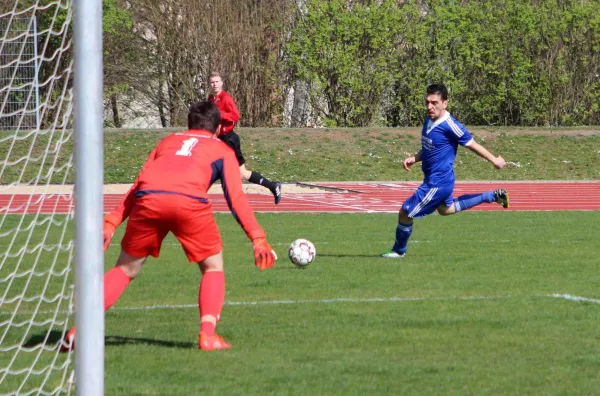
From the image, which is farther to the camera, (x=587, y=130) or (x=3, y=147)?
(x=587, y=130)

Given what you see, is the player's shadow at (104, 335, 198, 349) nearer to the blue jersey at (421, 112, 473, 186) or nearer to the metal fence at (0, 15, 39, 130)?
A: the metal fence at (0, 15, 39, 130)

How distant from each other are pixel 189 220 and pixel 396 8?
27.6 metres

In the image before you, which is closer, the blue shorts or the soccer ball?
the soccer ball

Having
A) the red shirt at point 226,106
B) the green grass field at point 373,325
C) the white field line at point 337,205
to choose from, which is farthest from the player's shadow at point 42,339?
the white field line at point 337,205

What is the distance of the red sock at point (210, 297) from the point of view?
266 inches

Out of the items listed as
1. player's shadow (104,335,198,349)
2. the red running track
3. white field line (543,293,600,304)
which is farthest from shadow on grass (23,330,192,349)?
the red running track

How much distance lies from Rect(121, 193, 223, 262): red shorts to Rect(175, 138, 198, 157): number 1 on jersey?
325mm

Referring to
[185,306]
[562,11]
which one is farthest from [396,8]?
[185,306]

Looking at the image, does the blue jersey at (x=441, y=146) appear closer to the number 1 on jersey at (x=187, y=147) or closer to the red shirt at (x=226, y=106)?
the red shirt at (x=226, y=106)

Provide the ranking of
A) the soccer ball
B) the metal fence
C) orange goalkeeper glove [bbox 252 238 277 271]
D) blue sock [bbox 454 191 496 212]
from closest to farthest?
orange goalkeeper glove [bbox 252 238 277 271] → the metal fence → the soccer ball → blue sock [bbox 454 191 496 212]

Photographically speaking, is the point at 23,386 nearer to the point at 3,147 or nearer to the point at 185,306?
the point at 185,306

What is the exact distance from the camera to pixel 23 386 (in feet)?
18.9

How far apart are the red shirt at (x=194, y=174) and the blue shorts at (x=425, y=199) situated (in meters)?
4.86

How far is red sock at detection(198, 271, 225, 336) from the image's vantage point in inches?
266
